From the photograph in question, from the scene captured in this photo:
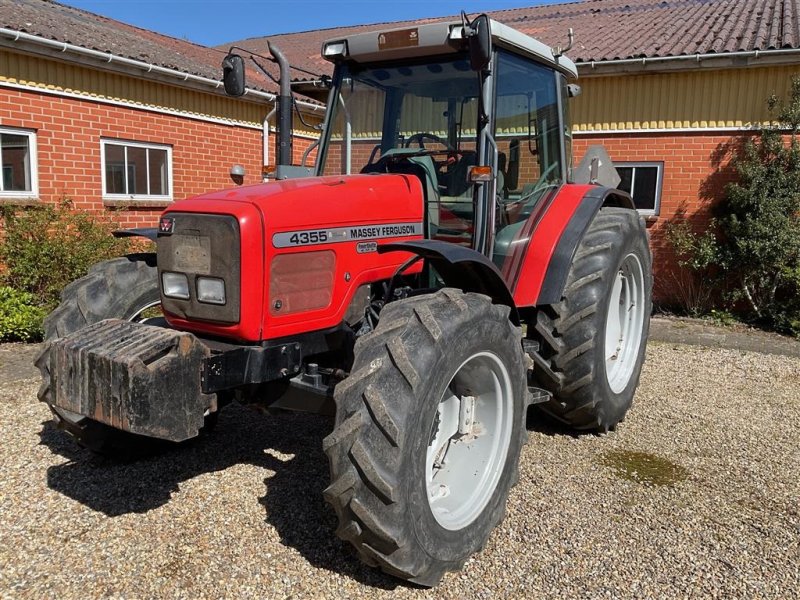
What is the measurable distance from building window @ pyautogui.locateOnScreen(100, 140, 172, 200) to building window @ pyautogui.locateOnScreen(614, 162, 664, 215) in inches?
244

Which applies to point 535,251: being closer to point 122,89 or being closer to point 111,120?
point 111,120

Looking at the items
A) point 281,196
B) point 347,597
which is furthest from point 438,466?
point 281,196

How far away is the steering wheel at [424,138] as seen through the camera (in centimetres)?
360

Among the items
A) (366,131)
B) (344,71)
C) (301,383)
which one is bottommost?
(301,383)

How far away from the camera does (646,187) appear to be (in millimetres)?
9430

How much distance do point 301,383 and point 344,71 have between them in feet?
6.07

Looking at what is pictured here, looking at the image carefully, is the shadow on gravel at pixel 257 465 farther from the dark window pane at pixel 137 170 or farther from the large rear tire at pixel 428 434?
the dark window pane at pixel 137 170

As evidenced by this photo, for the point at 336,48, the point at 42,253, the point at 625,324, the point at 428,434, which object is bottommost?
the point at 428,434

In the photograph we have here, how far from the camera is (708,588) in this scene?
2.72 meters

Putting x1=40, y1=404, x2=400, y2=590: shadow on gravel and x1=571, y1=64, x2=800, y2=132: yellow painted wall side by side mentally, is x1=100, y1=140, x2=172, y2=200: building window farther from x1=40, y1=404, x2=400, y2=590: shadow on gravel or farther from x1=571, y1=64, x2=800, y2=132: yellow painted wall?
x1=571, y1=64, x2=800, y2=132: yellow painted wall

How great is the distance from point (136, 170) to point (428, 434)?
758 centimetres

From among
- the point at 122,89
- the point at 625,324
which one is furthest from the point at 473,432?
the point at 122,89

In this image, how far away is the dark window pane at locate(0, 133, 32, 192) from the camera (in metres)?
7.39

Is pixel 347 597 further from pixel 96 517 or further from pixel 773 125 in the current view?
pixel 773 125
